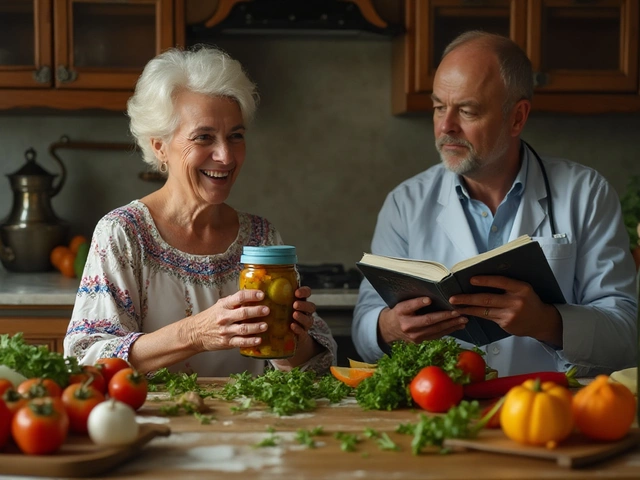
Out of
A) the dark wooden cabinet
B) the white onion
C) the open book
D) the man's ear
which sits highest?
the man's ear

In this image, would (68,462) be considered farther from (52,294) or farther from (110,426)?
(52,294)

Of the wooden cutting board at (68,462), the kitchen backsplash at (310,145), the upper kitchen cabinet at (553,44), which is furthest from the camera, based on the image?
the kitchen backsplash at (310,145)

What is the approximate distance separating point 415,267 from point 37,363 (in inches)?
32.9

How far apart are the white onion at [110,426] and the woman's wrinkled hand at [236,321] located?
0.45 metres

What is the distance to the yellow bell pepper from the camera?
1.27 m

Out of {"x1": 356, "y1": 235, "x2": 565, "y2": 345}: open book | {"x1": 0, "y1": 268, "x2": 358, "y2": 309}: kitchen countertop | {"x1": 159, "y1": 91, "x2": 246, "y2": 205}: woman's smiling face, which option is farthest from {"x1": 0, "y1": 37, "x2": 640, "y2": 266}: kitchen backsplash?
{"x1": 356, "y1": 235, "x2": 565, "y2": 345}: open book

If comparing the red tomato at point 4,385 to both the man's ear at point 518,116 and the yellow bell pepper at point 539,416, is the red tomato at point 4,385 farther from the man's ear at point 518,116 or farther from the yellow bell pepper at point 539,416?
the man's ear at point 518,116

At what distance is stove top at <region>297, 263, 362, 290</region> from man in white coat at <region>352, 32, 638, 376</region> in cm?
62

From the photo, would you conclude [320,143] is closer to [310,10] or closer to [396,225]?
[310,10]

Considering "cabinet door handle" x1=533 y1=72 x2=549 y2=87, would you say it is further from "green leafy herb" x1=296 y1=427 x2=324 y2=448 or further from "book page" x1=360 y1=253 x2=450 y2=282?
"green leafy herb" x1=296 y1=427 x2=324 y2=448

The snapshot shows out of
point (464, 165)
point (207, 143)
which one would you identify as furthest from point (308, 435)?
point (464, 165)

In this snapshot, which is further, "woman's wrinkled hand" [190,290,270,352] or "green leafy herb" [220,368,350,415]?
"woman's wrinkled hand" [190,290,270,352]

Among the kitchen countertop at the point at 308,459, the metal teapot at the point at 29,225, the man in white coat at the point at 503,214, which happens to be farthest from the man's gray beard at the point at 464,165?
the metal teapot at the point at 29,225

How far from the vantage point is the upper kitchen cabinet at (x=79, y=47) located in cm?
330
